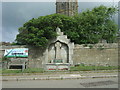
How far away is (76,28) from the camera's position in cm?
1914

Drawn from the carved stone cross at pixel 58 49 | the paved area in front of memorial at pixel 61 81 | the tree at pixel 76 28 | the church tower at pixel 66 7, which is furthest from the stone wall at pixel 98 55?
the church tower at pixel 66 7

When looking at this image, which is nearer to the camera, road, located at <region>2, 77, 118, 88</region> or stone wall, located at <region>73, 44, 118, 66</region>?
road, located at <region>2, 77, 118, 88</region>

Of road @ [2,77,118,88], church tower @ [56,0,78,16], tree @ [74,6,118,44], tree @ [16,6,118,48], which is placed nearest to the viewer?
road @ [2,77,118,88]

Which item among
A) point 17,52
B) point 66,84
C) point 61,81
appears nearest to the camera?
point 66,84

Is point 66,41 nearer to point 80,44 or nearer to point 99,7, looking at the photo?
point 80,44


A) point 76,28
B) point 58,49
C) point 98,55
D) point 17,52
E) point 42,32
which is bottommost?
point 98,55

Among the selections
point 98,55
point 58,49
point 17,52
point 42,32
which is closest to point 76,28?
point 58,49

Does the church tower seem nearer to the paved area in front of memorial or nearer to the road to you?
the paved area in front of memorial

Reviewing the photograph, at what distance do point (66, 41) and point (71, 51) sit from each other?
167 cm

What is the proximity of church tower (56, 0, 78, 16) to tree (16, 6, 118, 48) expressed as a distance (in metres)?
41.3

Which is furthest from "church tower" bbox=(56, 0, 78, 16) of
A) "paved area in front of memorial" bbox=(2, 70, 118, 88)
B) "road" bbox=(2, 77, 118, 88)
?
"road" bbox=(2, 77, 118, 88)

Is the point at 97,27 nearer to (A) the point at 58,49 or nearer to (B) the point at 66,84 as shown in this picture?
(A) the point at 58,49

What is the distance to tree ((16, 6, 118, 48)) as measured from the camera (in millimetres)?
16455

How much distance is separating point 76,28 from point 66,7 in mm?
46400
